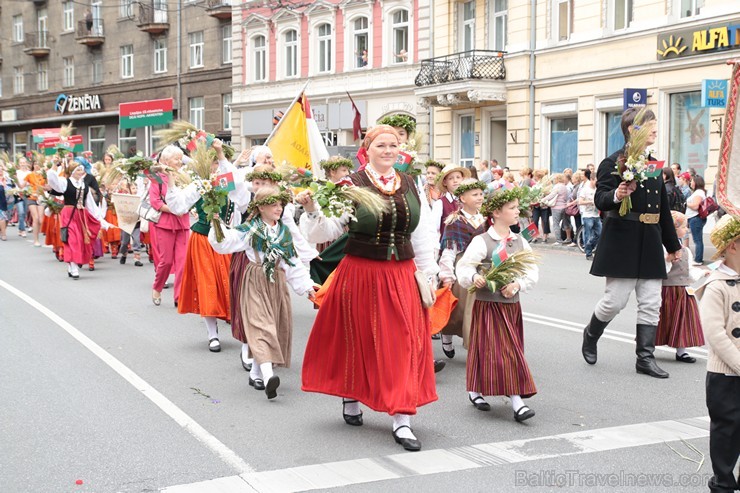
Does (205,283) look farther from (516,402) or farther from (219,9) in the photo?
(219,9)

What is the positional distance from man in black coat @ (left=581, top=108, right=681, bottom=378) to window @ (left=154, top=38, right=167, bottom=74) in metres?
43.8

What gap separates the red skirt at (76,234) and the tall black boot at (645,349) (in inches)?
409

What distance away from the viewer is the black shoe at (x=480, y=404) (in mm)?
6879

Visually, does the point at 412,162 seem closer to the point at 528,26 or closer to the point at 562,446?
the point at 562,446

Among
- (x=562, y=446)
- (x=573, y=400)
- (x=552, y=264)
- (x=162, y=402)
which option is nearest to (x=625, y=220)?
(x=573, y=400)

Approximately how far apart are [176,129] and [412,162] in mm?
2403

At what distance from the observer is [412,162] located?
754 cm

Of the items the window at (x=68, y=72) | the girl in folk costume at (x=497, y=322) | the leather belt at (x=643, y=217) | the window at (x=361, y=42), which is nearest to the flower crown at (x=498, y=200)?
the girl in folk costume at (x=497, y=322)

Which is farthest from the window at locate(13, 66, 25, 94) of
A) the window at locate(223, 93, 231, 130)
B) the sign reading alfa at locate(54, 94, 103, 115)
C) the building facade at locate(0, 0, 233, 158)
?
the window at locate(223, 93, 231, 130)

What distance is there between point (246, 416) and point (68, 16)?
2221 inches

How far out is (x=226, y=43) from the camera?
45.3 m

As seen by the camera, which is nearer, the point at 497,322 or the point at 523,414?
the point at 523,414

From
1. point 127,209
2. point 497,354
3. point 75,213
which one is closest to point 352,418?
point 497,354

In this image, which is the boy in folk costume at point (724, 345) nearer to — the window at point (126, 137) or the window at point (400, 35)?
the window at point (400, 35)
